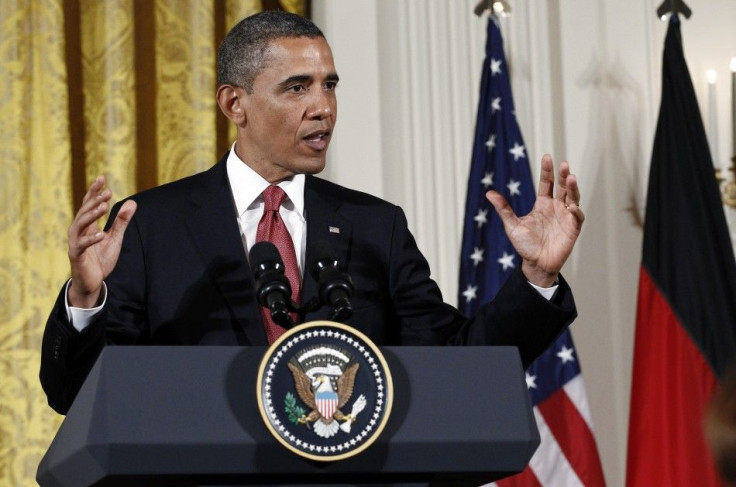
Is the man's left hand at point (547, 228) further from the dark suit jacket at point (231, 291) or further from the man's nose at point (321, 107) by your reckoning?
the man's nose at point (321, 107)

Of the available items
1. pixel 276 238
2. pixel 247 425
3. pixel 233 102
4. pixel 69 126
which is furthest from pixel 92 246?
pixel 69 126

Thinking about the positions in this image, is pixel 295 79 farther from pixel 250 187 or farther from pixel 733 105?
pixel 733 105

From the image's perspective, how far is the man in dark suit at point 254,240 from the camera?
232 cm

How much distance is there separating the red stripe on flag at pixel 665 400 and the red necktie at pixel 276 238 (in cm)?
225

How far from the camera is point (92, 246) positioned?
2.29 metres

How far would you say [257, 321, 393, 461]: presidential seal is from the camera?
1820mm

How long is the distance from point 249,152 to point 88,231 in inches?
30.9

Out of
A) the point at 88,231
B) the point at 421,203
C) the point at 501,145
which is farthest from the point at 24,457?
the point at 88,231

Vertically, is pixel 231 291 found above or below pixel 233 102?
below

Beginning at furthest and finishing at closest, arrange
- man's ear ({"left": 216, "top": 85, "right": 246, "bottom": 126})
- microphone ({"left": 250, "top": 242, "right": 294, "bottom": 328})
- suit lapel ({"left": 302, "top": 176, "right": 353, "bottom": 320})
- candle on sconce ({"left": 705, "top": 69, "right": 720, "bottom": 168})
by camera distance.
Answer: candle on sconce ({"left": 705, "top": 69, "right": 720, "bottom": 168})
man's ear ({"left": 216, "top": 85, "right": 246, "bottom": 126})
suit lapel ({"left": 302, "top": 176, "right": 353, "bottom": 320})
microphone ({"left": 250, "top": 242, "right": 294, "bottom": 328})

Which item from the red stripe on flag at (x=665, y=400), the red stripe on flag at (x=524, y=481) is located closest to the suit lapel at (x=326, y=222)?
the red stripe on flag at (x=524, y=481)

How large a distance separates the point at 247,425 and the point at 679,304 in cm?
308

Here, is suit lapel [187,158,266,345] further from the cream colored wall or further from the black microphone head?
the cream colored wall

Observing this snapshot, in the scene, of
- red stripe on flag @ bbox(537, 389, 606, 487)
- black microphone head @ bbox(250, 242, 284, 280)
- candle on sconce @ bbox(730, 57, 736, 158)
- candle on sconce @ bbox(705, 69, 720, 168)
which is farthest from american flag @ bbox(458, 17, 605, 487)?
black microphone head @ bbox(250, 242, 284, 280)
